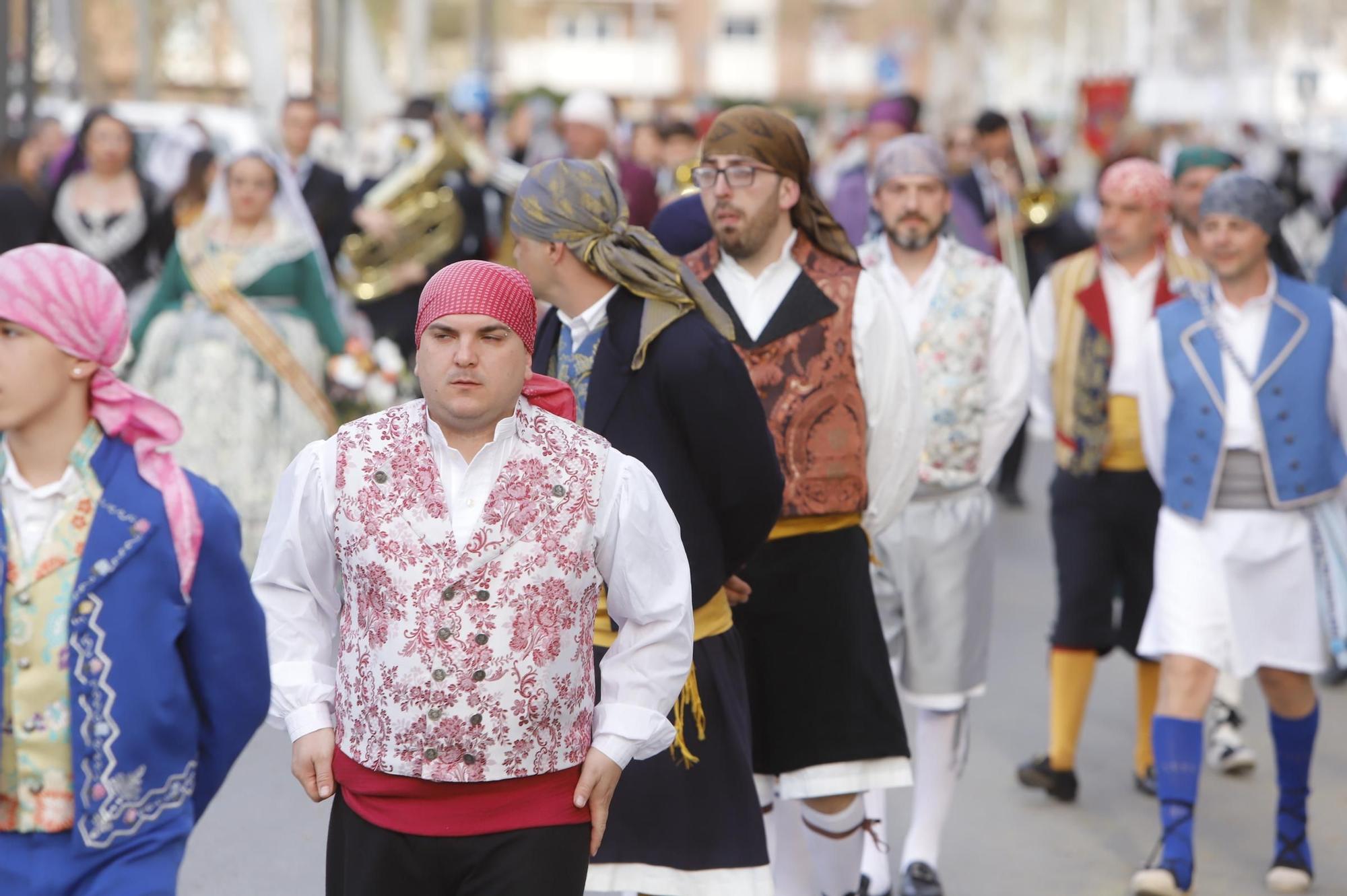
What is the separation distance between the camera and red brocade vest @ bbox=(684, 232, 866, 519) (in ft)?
16.3

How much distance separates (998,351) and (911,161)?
619 millimetres

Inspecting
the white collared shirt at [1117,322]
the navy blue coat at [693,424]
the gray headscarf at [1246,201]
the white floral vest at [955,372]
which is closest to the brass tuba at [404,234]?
the white collared shirt at [1117,322]

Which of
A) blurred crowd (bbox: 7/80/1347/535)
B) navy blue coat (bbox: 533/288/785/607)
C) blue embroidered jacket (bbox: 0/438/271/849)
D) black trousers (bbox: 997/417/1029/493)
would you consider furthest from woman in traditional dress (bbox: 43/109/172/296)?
blue embroidered jacket (bbox: 0/438/271/849)

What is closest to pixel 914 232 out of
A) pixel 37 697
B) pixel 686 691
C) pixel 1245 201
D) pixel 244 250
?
pixel 1245 201

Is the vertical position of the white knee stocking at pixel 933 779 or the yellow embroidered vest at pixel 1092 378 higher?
the yellow embroidered vest at pixel 1092 378

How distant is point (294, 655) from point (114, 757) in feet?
1.16

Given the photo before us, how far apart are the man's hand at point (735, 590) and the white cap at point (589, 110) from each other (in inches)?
270

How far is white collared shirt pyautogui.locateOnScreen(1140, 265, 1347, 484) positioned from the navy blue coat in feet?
6.33

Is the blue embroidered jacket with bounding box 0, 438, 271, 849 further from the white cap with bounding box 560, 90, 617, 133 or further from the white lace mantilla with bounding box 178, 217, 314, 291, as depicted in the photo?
the white cap with bounding box 560, 90, 617, 133

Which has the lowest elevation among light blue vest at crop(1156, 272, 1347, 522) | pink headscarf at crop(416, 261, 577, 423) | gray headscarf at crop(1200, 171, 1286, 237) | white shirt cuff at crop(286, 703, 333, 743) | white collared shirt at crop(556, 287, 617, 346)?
white shirt cuff at crop(286, 703, 333, 743)

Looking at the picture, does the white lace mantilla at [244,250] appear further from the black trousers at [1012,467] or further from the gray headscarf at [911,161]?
the black trousers at [1012,467]

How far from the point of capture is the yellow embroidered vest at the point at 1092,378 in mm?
6805

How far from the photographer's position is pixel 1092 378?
268 inches

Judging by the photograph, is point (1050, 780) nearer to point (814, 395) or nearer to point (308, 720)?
point (814, 395)
